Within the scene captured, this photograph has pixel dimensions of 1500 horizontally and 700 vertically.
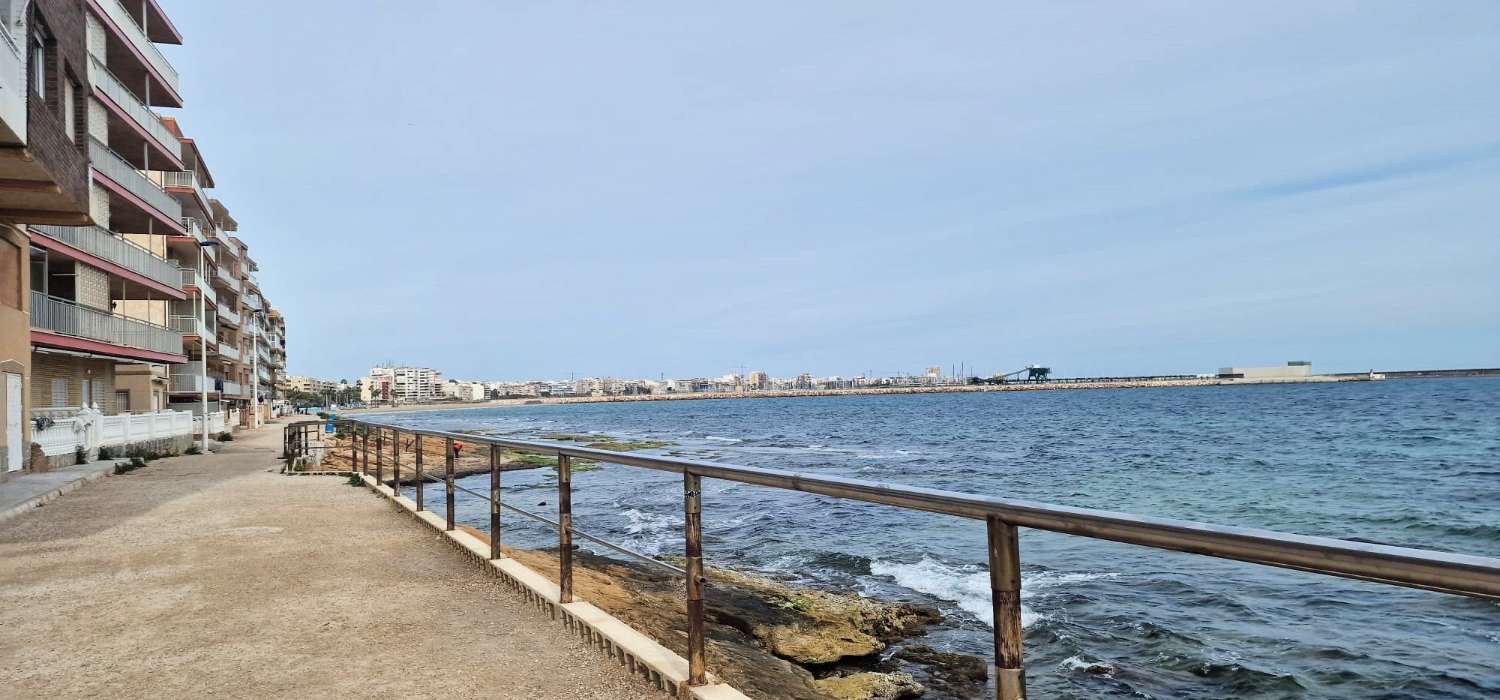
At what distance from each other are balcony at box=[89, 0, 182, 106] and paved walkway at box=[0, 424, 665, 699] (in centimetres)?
2226

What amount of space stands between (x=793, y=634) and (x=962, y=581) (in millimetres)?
4341

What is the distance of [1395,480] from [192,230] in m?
46.0

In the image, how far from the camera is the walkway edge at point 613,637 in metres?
4.13

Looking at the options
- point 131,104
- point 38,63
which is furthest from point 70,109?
point 131,104

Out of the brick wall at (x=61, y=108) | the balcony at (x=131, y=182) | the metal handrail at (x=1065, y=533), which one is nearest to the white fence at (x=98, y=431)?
the brick wall at (x=61, y=108)

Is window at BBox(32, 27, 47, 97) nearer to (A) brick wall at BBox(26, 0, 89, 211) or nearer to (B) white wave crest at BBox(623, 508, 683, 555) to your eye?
(A) brick wall at BBox(26, 0, 89, 211)

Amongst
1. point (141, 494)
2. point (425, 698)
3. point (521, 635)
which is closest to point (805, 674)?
point (521, 635)

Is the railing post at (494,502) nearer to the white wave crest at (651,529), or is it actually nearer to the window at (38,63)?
the white wave crest at (651,529)

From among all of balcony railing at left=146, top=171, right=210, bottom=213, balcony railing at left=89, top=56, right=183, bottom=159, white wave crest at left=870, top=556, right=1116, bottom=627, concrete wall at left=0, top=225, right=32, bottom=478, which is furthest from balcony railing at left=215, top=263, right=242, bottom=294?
white wave crest at left=870, top=556, right=1116, bottom=627

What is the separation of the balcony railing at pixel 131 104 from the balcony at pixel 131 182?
62.1 inches

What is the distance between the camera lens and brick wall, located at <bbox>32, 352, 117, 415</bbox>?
23281 mm

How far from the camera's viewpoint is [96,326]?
24531 millimetres

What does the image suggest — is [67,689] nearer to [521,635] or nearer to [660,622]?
[521,635]

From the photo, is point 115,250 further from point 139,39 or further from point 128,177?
point 139,39
